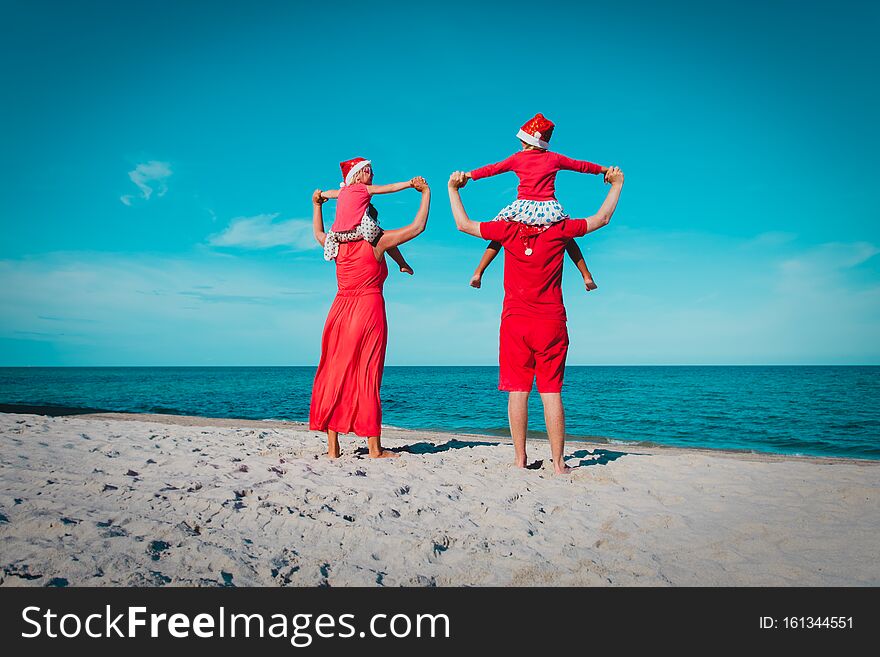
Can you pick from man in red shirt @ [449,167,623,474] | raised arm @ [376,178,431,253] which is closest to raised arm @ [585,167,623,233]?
man in red shirt @ [449,167,623,474]

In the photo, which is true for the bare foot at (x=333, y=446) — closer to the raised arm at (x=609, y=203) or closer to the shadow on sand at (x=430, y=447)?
the shadow on sand at (x=430, y=447)

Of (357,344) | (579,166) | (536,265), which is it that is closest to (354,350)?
(357,344)

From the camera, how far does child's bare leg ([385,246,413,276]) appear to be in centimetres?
519

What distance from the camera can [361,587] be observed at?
7.30ft

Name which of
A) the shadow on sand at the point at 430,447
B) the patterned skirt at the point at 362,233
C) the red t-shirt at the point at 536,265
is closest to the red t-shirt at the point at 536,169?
the red t-shirt at the point at 536,265

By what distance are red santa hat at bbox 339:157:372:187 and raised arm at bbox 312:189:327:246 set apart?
0.37 metres

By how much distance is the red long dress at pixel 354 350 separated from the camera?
4992mm

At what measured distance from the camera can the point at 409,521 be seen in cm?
315

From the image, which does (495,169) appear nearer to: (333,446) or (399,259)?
(399,259)

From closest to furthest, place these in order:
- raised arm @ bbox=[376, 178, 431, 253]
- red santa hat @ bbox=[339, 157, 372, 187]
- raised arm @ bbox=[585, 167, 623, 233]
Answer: raised arm @ bbox=[585, 167, 623, 233] → raised arm @ bbox=[376, 178, 431, 253] → red santa hat @ bbox=[339, 157, 372, 187]

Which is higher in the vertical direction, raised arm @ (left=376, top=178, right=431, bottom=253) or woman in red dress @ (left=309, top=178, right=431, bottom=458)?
raised arm @ (left=376, top=178, right=431, bottom=253)

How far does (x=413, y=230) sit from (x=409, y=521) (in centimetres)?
290

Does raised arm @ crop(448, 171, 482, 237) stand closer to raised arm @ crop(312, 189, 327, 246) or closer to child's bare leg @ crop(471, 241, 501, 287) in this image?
child's bare leg @ crop(471, 241, 501, 287)

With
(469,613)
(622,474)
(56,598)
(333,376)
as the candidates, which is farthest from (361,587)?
(622,474)
